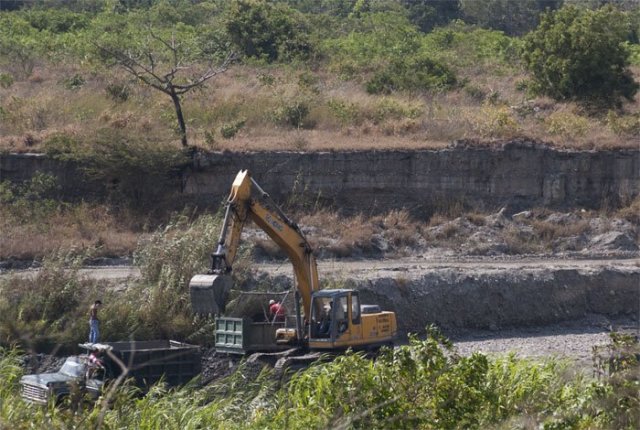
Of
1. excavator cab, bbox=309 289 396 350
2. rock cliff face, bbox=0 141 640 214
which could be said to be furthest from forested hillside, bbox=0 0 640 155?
excavator cab, bbox=309 289 396 350

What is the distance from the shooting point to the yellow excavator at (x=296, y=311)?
18.0 meters

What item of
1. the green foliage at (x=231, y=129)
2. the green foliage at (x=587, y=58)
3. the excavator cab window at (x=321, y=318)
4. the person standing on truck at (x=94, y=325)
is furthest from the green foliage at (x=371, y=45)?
the excavator cab window at (x=321, y=318)

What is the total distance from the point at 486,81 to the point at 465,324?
2190 cm

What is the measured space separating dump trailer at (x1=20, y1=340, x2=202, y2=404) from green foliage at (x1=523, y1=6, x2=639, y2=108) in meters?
24.8

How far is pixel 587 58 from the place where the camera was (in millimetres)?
38688

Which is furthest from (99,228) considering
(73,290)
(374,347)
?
(374,347)

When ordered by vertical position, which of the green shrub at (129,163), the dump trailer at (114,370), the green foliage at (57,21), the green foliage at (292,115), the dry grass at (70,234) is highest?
the green foliage at (57,21)

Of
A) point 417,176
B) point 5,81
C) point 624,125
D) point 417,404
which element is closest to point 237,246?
point 417,404

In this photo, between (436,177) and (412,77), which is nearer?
(436,177)

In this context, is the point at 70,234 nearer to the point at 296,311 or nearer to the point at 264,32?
the point at 296,311

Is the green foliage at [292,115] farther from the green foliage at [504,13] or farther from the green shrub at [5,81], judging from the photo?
the green foliage at [504,13]

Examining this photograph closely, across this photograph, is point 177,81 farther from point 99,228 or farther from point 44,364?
point 44,364

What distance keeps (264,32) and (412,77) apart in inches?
310

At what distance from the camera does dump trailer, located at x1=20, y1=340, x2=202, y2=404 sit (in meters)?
15.6
